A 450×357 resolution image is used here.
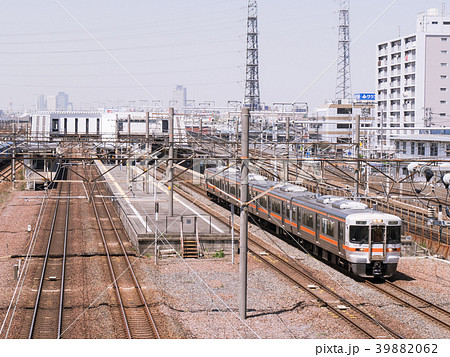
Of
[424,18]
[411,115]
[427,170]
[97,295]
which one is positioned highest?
[424,18]

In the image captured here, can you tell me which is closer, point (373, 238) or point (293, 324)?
point (293, 324)

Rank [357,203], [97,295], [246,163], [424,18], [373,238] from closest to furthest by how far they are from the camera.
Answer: [246,163], [97,295], [373,238], [357,203], [424,18]

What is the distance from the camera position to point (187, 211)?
79.6ft

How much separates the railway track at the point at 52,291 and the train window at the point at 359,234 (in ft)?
21.9

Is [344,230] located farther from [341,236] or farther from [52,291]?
[52,291]

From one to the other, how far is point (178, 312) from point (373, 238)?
5.15 meters

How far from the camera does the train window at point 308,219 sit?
16.5 m

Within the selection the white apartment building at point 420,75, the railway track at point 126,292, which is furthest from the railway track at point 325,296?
the white apartment building at point 420,75

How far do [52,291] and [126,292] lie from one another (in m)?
1.71

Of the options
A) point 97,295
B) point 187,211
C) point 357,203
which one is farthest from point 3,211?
point 357,203

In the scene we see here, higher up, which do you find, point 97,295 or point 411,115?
point 411,115

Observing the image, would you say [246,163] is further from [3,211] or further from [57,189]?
[57,189]

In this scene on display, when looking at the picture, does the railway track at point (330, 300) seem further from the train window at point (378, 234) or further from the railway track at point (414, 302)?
the train window at point (378, 234)
